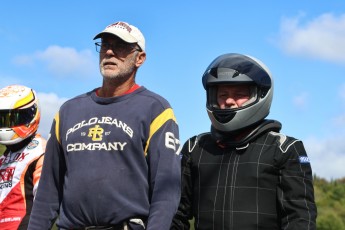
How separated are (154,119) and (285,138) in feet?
3.10

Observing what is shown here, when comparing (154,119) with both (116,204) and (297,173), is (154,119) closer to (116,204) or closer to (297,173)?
(116,204)

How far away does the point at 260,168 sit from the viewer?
475 cm

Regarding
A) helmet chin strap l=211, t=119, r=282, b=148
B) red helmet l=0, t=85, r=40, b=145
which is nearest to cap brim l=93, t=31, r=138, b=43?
helmet chin strap l=211, t=119, r=282, b=148

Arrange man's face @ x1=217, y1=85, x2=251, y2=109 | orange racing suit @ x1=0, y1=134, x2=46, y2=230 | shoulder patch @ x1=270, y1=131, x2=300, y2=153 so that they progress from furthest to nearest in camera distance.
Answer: orange racing suit @ x1=0, y1=134, x2=46, y2=230
man's face @ x1=217, y1=85, x2=251, y2=109
shoulder patch @ x1=270, y1=131, x2=300, y2=153

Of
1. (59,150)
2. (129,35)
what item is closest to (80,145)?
(59,150)

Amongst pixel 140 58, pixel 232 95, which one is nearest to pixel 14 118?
pixel 140 58

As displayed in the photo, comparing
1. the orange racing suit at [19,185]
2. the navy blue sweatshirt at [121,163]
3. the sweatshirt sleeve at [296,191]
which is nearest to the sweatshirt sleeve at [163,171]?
the navy blue sweatshirt at [121,163]

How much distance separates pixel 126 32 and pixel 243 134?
111 cm

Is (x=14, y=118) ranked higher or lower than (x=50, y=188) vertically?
higher

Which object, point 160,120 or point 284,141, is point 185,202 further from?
point 284,141

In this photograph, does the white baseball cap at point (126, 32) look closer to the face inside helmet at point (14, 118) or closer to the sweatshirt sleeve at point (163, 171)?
the sweatshirt sleeve at point (163, 171)

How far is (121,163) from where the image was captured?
14.8ft

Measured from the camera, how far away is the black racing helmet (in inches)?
196

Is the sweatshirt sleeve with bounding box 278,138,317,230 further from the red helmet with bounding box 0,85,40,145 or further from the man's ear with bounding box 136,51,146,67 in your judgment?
the red helmet with bounding box 0,85,40,145
